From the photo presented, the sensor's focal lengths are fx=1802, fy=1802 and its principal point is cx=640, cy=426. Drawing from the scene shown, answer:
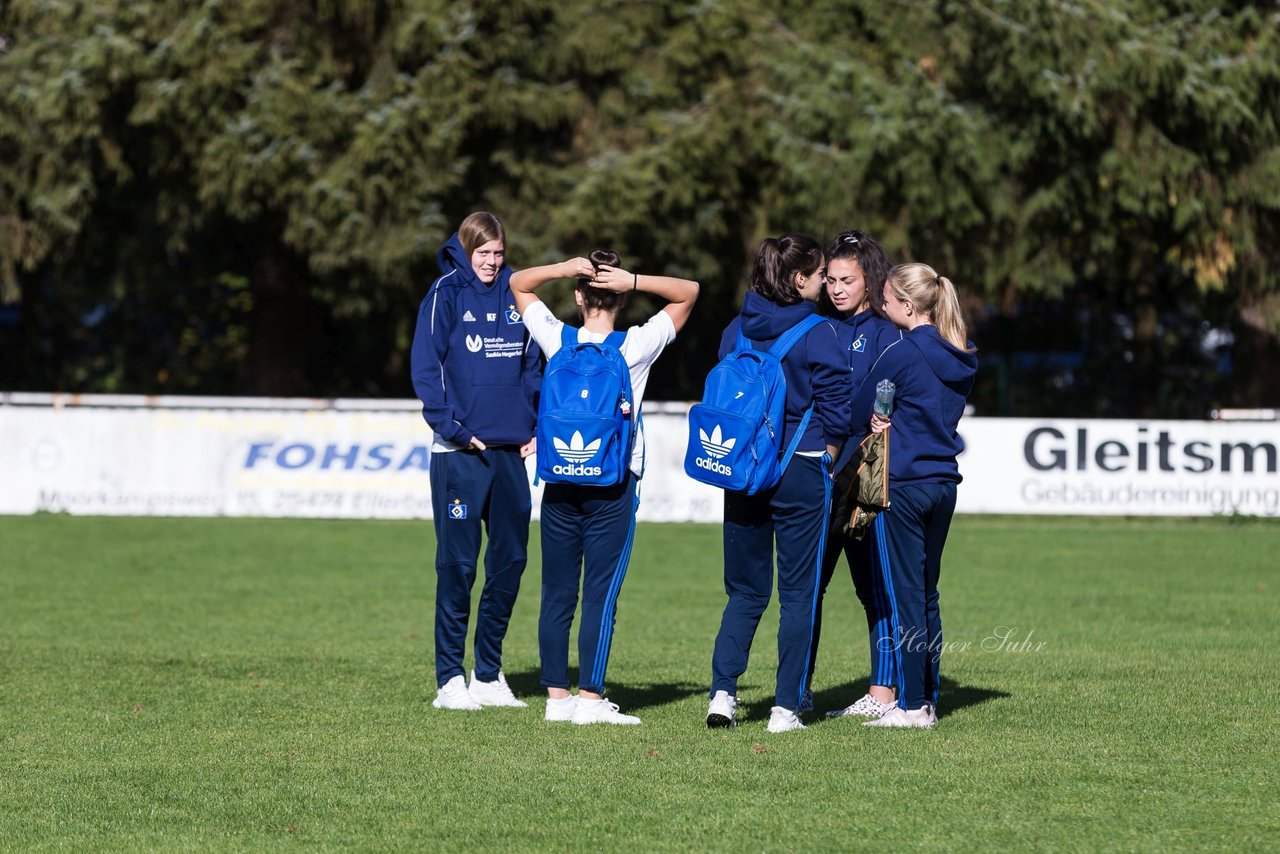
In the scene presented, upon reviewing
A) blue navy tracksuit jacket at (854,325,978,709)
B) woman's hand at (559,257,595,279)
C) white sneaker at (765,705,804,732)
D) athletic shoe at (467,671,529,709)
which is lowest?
athletic shoe at (467,671,529,709)

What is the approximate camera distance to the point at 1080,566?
15.6m

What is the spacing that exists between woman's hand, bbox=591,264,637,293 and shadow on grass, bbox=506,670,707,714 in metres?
1.96

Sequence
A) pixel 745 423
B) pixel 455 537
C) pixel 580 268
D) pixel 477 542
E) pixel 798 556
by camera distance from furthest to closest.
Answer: pixel 477 542 → pixel 455 537 → pixel 798 556 → pixel 580 268 → pixel 745 423

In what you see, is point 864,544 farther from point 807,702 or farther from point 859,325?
point 859,325

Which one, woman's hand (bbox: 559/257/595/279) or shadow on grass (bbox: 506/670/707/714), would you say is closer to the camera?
woman's hand (bbox: 559/257/595/279)

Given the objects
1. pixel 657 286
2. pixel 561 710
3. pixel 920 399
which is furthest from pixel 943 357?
pixel 561 710

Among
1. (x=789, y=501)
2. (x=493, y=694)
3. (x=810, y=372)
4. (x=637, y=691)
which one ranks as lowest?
(x=637, y=691)

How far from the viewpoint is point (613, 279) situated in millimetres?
7184

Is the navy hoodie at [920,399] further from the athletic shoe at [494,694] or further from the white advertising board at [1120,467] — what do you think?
the white advertising board at [1120,467]

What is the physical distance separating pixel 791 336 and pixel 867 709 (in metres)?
1.74

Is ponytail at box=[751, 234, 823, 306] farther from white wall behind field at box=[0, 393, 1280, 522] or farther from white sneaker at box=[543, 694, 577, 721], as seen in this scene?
white wall behind field at box=[0, 393, 1280, 522]

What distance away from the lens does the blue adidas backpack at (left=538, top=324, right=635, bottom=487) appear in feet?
23.7

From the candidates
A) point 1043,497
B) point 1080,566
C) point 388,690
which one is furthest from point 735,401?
point 1043,497

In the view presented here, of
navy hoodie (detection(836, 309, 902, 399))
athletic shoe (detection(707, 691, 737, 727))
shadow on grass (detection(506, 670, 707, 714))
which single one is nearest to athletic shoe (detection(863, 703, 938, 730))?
athletic shoe (detection(707, 691, 737, 727))
